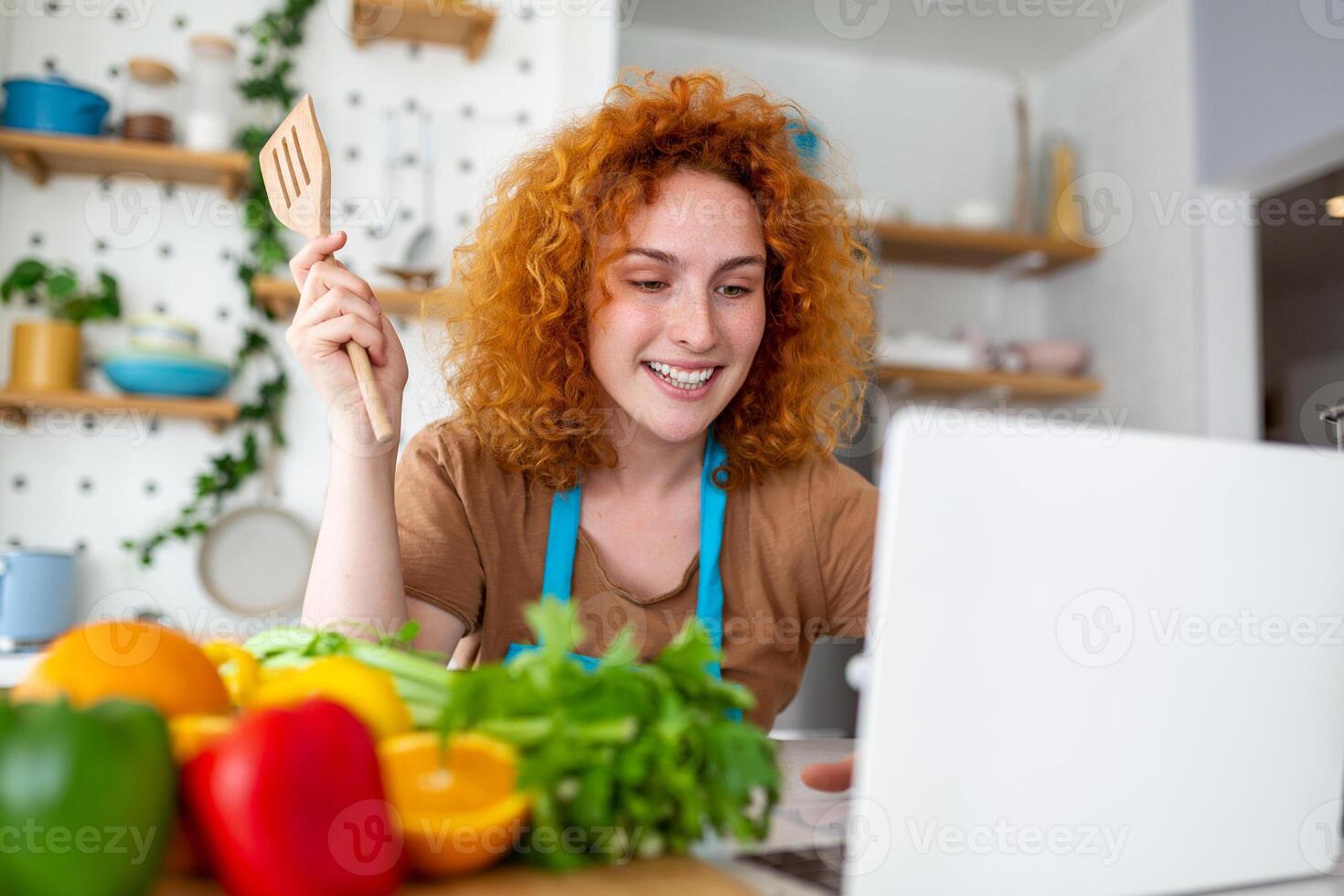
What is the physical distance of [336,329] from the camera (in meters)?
1.05

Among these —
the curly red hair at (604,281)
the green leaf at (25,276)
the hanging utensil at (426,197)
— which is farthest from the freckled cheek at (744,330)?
the green leaf at (25,276)

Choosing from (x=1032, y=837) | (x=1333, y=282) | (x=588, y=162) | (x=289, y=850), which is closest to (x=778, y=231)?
(x=588, y=162)

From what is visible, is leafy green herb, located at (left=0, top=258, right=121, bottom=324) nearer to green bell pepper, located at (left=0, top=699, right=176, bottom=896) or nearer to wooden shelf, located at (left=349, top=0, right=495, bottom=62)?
wooden shelf, located at (left=349, top=0, right=495, bottom=62)

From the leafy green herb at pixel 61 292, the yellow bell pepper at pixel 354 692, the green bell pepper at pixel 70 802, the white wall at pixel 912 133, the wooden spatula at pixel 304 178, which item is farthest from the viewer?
the white wall at pixel 912 133

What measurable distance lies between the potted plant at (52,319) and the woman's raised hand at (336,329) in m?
1.66

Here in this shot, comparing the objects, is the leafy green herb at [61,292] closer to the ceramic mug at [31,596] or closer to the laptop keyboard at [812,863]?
the ceramic mug at [31,596]

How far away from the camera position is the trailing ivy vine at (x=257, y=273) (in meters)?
2.56

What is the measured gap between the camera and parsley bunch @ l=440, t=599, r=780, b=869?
534 millimetres

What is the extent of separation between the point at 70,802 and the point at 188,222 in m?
2.47

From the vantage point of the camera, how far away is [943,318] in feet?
12.1

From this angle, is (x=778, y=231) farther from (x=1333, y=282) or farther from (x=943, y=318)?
(x=1333, y=282)

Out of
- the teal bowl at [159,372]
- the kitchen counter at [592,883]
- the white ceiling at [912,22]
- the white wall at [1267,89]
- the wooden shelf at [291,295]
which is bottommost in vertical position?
the kitchen counter at [592,883]

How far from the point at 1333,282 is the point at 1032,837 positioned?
4.54 m

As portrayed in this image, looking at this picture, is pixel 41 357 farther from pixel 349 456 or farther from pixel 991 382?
pixel 991 382
